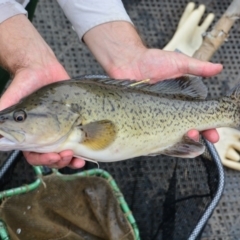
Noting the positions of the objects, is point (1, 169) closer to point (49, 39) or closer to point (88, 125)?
point (88, 125)

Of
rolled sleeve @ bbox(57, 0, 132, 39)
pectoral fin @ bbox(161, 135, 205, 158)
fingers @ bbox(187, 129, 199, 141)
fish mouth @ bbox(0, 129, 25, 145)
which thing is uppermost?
rolled sleeve @ bbox(57, 0, 132, 39)

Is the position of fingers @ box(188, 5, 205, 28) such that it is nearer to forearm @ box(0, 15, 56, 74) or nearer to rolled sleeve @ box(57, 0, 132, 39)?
rolled sleeve @ box(57, 0, 132, 39)

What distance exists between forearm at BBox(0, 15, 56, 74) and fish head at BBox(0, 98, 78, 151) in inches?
13.1

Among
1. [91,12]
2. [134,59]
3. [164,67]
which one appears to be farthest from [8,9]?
[164,67]

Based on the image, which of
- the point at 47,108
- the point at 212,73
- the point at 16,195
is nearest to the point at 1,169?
the point at 16,195

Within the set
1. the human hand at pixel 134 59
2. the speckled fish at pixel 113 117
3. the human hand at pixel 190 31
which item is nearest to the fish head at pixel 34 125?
the speckled fish at pixel 113 117

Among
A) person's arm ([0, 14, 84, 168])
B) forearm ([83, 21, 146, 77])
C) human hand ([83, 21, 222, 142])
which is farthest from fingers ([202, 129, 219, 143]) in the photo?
person's arm ([0, 14, 84, 168])

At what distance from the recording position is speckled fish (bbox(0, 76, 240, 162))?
57.0 inches

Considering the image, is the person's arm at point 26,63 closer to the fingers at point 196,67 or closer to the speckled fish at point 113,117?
the speckled fish at point 113,117

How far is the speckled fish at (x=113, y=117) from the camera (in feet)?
4.75

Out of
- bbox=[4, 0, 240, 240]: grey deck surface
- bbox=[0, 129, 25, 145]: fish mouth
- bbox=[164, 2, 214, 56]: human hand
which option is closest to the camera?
bbox=[0, 129, 25, 145]: fish mouth

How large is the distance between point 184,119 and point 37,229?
2.45ft

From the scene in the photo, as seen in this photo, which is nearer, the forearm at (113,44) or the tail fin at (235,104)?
the tail fin at (235,104)

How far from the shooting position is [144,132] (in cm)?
160
